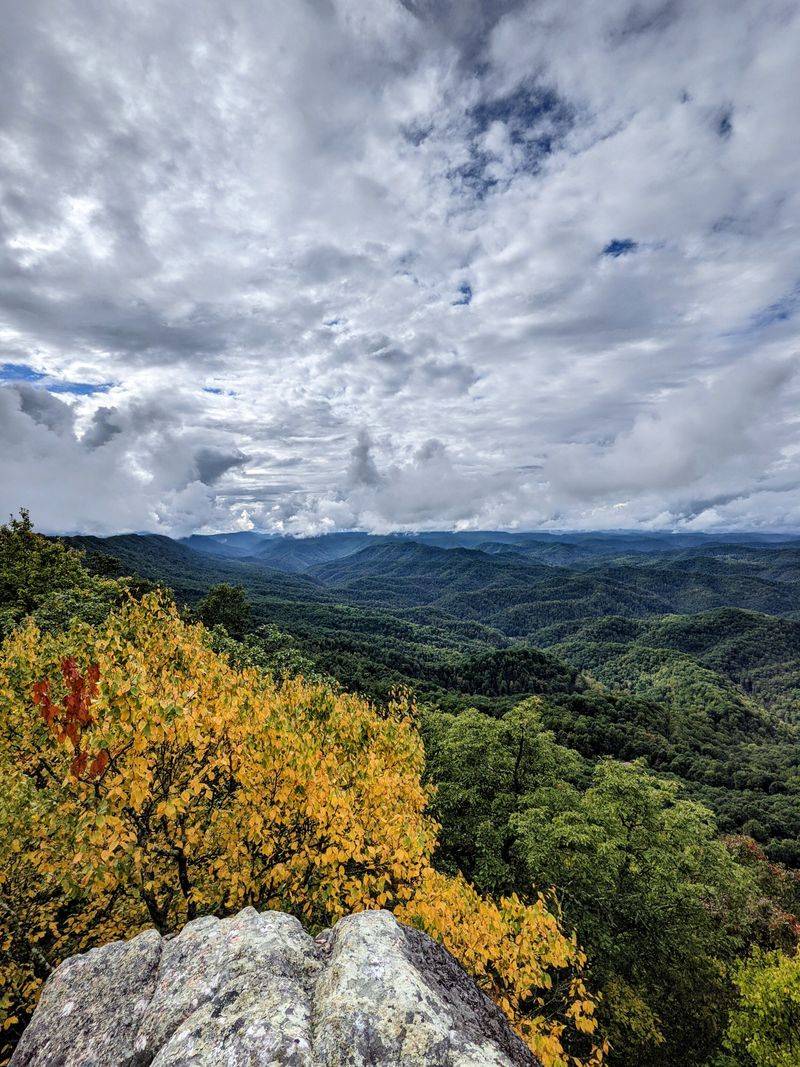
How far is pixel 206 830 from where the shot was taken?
42.0ft

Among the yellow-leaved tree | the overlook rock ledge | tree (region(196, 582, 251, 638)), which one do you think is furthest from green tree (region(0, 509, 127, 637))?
the overlook rock ledge

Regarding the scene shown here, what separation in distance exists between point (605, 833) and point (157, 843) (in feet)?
98.8

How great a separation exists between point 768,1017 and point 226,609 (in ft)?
324

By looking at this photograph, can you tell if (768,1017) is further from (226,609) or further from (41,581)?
(226,609)

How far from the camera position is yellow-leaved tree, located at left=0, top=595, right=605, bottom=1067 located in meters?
9.70

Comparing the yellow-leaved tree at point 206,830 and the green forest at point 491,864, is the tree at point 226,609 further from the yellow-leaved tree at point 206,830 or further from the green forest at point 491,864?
the yellow-leaved tree at point 206,830

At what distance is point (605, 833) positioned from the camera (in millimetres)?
30406

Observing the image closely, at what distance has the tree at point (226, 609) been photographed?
10162cm

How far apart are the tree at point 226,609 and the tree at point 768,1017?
301 ft

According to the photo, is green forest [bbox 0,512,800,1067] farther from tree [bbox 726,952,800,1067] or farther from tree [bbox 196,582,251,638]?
tree [bbox 196,582,251,638]

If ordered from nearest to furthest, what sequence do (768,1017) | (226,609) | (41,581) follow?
(768,1017) < (41,581) < (226,609)

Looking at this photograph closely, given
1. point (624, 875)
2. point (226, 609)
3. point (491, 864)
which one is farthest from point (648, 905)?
point (226, 609)

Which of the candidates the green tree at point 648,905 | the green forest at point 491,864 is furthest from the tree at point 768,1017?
the green tree at point 648,905

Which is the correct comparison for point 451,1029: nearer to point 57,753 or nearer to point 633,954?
point 57,753
